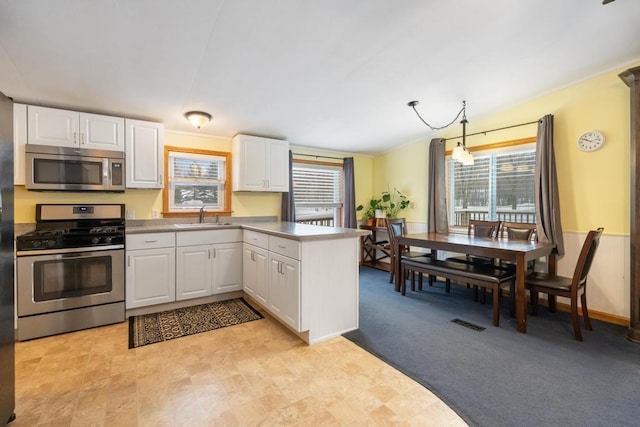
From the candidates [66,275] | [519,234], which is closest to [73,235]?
[66,275]

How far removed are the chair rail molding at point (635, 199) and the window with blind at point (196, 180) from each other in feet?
14.3

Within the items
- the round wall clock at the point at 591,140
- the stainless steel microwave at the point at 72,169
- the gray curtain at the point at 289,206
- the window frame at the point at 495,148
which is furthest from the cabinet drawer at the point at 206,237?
the round wall clock at the point at 591,140

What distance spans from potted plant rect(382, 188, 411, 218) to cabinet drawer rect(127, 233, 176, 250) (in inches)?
140

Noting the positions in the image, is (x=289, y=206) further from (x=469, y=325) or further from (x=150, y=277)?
(x=469, y=325)

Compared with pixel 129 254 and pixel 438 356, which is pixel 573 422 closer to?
pixel 438 356

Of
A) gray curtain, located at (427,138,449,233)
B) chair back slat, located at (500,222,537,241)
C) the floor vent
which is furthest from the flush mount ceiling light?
chair back slat, located at (500,222,537,241)

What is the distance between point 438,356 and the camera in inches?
89.4

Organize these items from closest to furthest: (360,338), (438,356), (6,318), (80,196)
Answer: (6,318) → (438,356) → (360,338) → (80,196)

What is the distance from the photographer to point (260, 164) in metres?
4.12

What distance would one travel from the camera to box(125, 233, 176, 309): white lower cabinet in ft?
9.78

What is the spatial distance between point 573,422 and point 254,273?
2697 millimetres

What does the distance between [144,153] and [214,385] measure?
262 centimetres

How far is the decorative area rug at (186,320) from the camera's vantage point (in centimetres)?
263

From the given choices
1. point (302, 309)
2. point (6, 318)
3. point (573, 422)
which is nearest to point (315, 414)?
point (302, 309)
